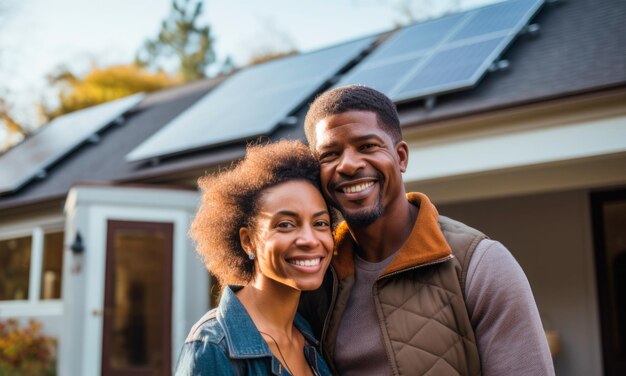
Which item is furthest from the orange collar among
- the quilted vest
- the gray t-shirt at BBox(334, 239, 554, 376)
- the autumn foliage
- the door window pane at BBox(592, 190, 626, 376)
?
the autumn foliage

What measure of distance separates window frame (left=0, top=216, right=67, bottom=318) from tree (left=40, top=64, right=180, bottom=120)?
17.6 metres

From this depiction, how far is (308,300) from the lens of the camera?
3195mm

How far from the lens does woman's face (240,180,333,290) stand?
2.77m

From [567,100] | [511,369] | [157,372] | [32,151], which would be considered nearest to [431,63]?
[567,100]

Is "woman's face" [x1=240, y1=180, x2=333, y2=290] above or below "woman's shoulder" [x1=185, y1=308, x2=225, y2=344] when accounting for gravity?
above

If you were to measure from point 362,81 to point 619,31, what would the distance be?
2.76 metres

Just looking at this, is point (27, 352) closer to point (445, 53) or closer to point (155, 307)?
point (155, 307)

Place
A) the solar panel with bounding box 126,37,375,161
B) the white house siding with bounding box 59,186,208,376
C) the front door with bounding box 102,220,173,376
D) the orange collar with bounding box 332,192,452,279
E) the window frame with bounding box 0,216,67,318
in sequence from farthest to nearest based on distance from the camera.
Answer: the window frame with bounding box 0,216,67,318 < the solar panel with bounding box 126,37,375,161 < the front door with bounding box 102,220,173,376 < the white house siding with bounding box 59,186,208,376 < the orange collar with bounding box 332,192,452,279

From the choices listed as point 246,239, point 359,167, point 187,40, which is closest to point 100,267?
point 246,239

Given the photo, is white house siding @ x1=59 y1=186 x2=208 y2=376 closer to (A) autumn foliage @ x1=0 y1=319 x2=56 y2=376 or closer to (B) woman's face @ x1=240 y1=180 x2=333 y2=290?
(A) autumn foliage @ x1=0 y1=319 x2=56 y2=376

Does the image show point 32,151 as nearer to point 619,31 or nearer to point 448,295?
point 619,31

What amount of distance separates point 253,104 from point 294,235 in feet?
25.3

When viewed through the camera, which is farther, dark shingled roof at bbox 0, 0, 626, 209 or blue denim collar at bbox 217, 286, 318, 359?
dark shingled roof at bbox 0, 0, 626, 209

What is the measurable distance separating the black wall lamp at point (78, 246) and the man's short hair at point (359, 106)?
6.36 m
